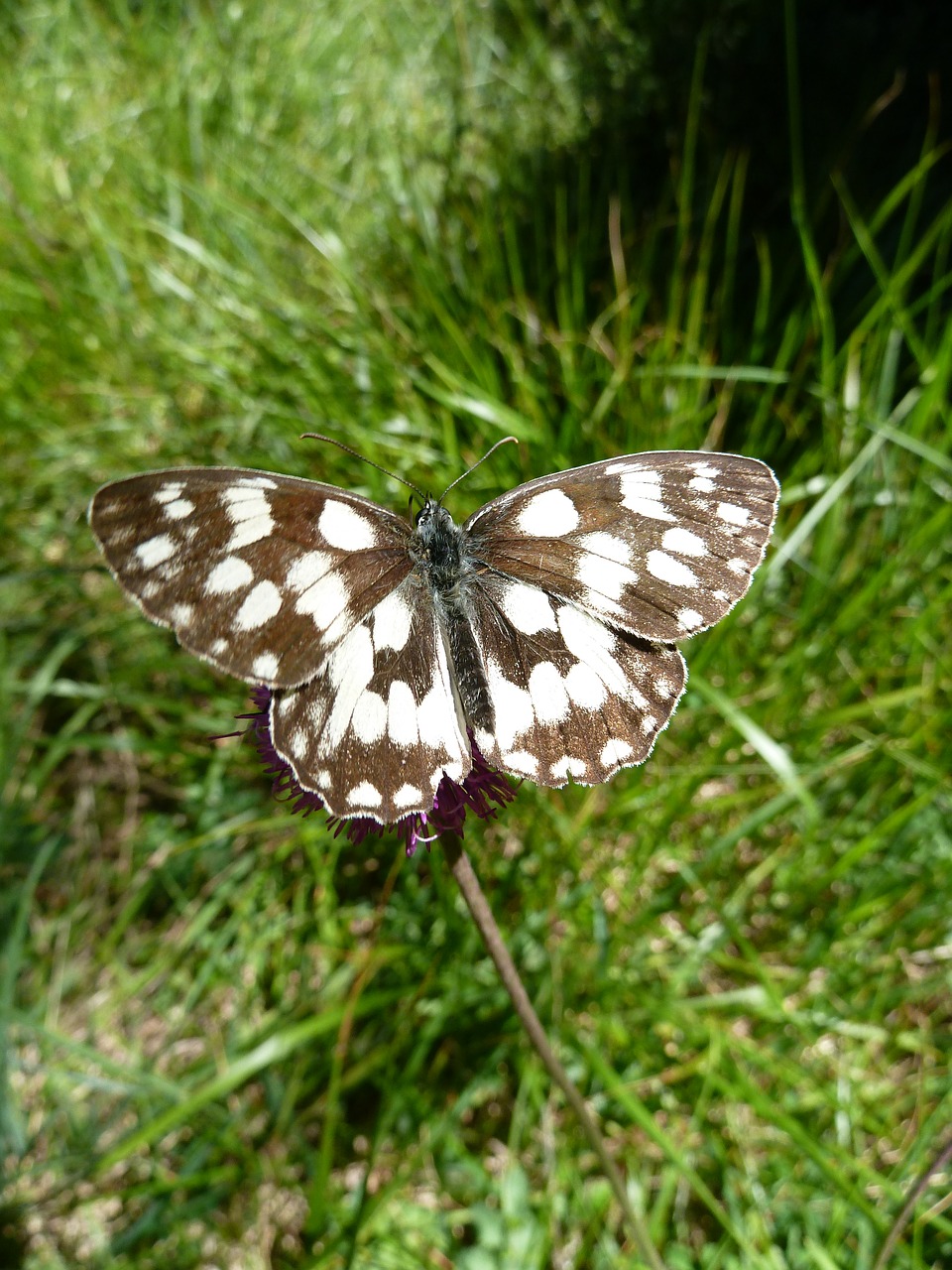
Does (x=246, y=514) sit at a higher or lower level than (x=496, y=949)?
higher

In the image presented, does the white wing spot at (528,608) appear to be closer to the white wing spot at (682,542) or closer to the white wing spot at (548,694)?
the white wing spot at (548,694)

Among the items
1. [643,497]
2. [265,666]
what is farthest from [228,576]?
[643,497]

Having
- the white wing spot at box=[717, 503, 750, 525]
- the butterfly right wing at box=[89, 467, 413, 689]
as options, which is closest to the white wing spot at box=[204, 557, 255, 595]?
the butterfly right wing at box=[89, 467, 413, 689]

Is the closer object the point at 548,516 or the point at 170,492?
the point at 170,492

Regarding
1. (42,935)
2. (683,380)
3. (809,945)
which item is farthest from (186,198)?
(809,945)

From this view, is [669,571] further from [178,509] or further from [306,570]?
[178,509]

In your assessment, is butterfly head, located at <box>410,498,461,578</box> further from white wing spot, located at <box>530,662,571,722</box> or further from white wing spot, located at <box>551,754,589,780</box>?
white wing spot, located at <box>551,754,589,780</box>

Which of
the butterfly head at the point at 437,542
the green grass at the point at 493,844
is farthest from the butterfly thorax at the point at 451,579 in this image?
the green grass at the point at 493,844

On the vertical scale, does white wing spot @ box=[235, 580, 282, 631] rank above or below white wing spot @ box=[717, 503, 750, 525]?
below
